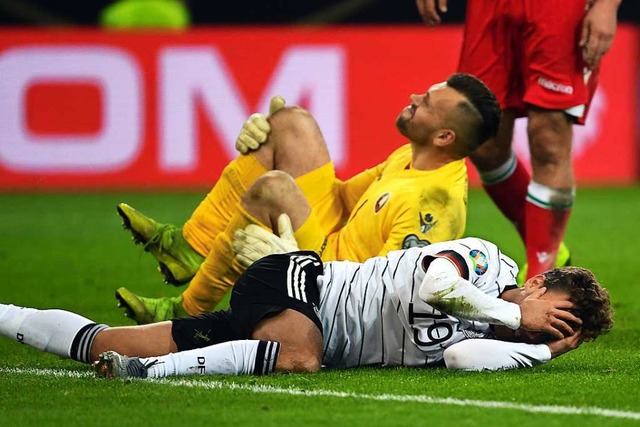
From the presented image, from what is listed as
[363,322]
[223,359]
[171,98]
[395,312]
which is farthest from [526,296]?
[171,98]

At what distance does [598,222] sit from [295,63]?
11.0 ft

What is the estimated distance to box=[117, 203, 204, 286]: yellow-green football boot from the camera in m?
6.20

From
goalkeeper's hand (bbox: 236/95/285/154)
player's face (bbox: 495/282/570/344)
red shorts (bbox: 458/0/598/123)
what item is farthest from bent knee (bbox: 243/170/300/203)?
red shorts (bbox: 458/0/598/123)

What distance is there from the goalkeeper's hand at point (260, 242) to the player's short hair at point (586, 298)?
1059mm

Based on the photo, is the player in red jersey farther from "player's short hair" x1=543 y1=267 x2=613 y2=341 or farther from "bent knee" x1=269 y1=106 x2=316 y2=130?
"player's short hair" x1=543 y1=267 x2=613 y2=341

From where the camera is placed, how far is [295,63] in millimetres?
12922

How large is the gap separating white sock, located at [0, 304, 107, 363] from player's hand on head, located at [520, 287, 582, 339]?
145cm

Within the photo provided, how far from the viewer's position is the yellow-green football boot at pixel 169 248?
620 cm

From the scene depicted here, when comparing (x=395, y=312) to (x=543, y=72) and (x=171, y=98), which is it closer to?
(x=543, y=72)

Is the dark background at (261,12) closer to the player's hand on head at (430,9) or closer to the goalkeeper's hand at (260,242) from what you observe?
the player's hand on head at (430,9)

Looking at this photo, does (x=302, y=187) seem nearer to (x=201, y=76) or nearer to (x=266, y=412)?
(x=266, y=412)

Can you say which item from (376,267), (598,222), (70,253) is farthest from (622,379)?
(598,222)

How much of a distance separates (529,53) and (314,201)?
54.0 inches

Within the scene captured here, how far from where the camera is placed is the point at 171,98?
501 inches
